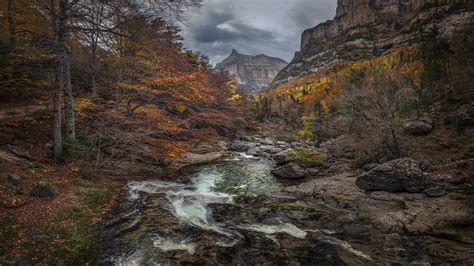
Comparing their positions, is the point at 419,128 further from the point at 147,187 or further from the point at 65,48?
the point at 65,48

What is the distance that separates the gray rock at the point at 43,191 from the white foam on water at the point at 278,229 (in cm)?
732

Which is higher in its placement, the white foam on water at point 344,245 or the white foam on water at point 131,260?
the white foam on water at point 344,245

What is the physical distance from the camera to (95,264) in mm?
7129

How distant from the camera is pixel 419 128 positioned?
2408 cm

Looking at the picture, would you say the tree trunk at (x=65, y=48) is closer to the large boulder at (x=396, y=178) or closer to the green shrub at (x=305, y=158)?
the large boulder at (x=396, y=178)

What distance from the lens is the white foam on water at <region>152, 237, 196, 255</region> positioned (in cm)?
845

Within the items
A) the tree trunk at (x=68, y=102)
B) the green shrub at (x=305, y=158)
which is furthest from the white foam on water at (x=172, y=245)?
the green shrub at (x=305, y=158)

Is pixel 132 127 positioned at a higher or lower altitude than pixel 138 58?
lower

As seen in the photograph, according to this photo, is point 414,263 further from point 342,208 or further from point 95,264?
point 95,264

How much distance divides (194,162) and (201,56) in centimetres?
3290

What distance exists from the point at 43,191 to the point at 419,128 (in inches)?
1110

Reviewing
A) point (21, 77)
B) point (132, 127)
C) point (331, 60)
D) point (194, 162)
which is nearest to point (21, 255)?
point (132, 127)

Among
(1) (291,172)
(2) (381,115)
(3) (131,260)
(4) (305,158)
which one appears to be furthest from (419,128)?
(3) (131,260)

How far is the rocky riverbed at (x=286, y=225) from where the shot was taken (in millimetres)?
8398
